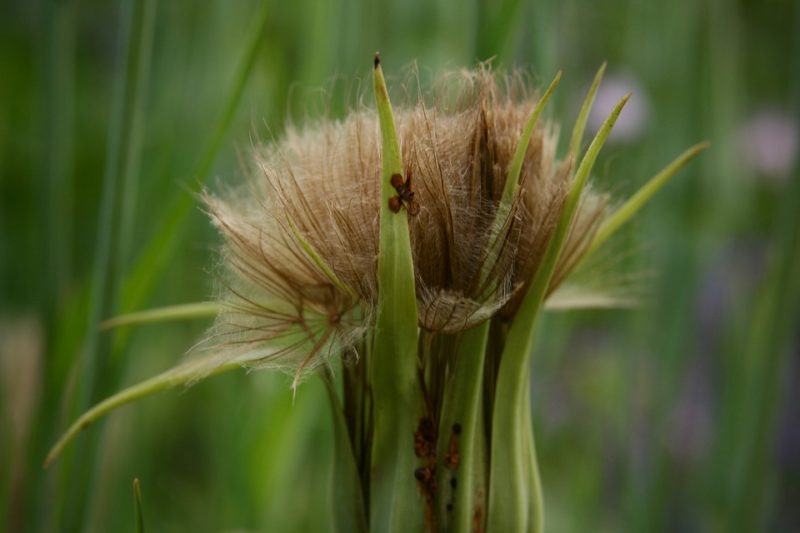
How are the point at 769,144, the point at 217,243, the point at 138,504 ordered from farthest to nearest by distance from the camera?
the point at 769,144
the point at 217,243
the point at 138,504

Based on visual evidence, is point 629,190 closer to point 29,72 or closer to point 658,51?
point 658,51

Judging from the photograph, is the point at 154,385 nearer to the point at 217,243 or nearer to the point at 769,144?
the point at 217,243

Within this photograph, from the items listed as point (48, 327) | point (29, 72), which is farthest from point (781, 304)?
point (29, 72)

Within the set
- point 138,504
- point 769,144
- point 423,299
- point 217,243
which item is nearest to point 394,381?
point 423,299

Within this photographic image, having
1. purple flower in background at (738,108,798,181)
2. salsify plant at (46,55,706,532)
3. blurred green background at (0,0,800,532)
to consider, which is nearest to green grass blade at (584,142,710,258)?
salsify plant at (46,55,706,532)

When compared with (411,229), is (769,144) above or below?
above

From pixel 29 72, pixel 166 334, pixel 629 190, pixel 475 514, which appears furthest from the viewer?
pixel 29 72

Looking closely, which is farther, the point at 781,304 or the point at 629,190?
the point at 629,190
